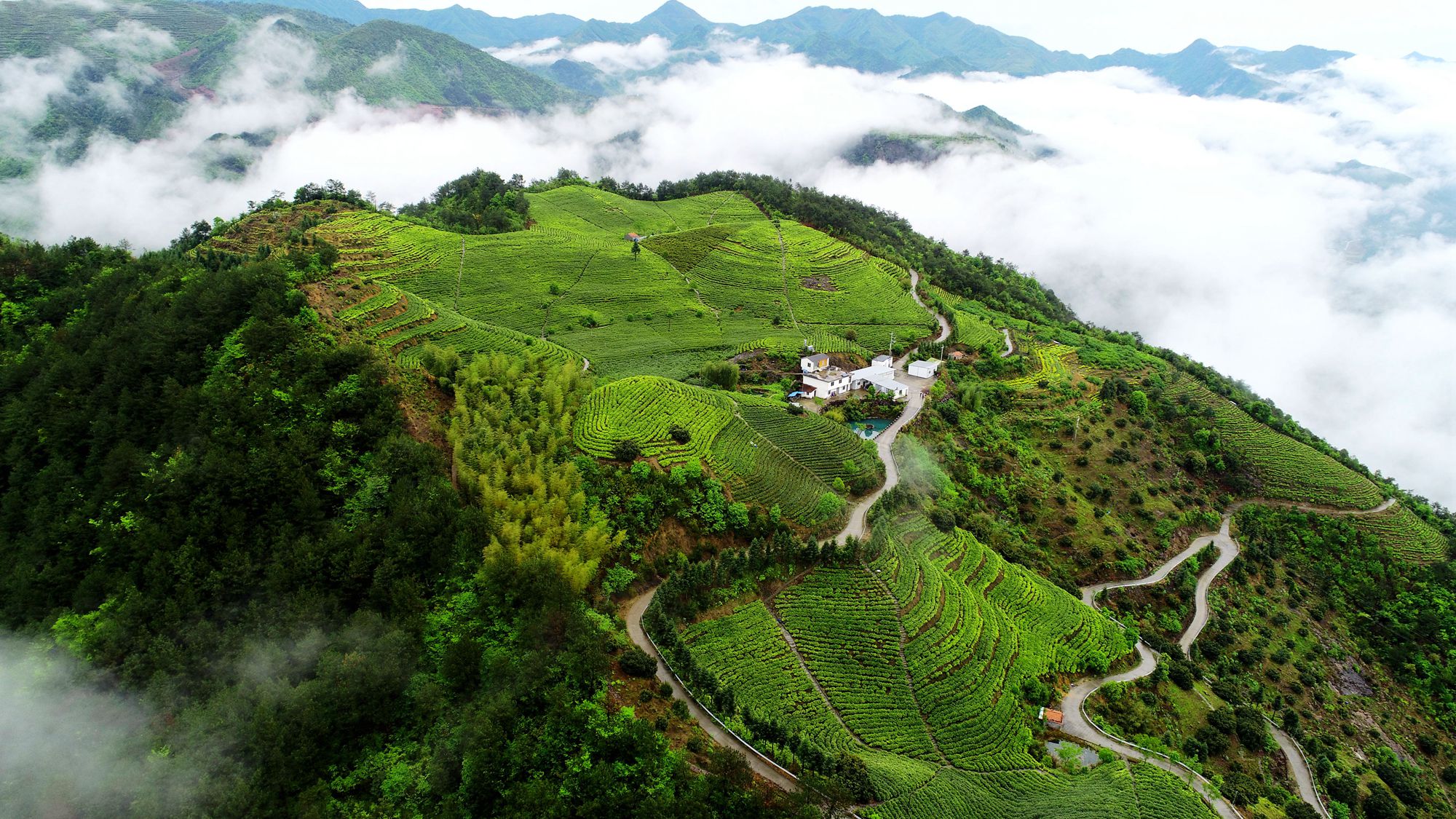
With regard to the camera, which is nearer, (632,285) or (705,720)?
(705,720)

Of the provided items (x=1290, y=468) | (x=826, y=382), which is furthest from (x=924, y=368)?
(x=1290, y=468)

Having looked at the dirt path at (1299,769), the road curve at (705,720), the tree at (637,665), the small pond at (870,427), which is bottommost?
the dirt path at (1299,769)

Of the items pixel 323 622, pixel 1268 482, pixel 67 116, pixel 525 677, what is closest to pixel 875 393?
pixel 1268 482

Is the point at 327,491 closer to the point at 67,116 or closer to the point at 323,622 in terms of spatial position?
the point at 323,622

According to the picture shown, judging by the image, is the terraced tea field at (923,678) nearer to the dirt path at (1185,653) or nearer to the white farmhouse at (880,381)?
the dirt path at (1185,653)

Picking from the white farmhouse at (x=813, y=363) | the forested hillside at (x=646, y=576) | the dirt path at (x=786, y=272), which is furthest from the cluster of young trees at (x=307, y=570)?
the dirt path at (x=786, y=272)

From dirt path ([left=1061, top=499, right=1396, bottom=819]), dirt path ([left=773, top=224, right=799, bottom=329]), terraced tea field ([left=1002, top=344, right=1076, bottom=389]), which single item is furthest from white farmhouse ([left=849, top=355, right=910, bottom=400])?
dirt path ([left=1061, top=499, right=1396, bottom=819])

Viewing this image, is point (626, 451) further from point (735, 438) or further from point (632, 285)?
point (632, 285)
